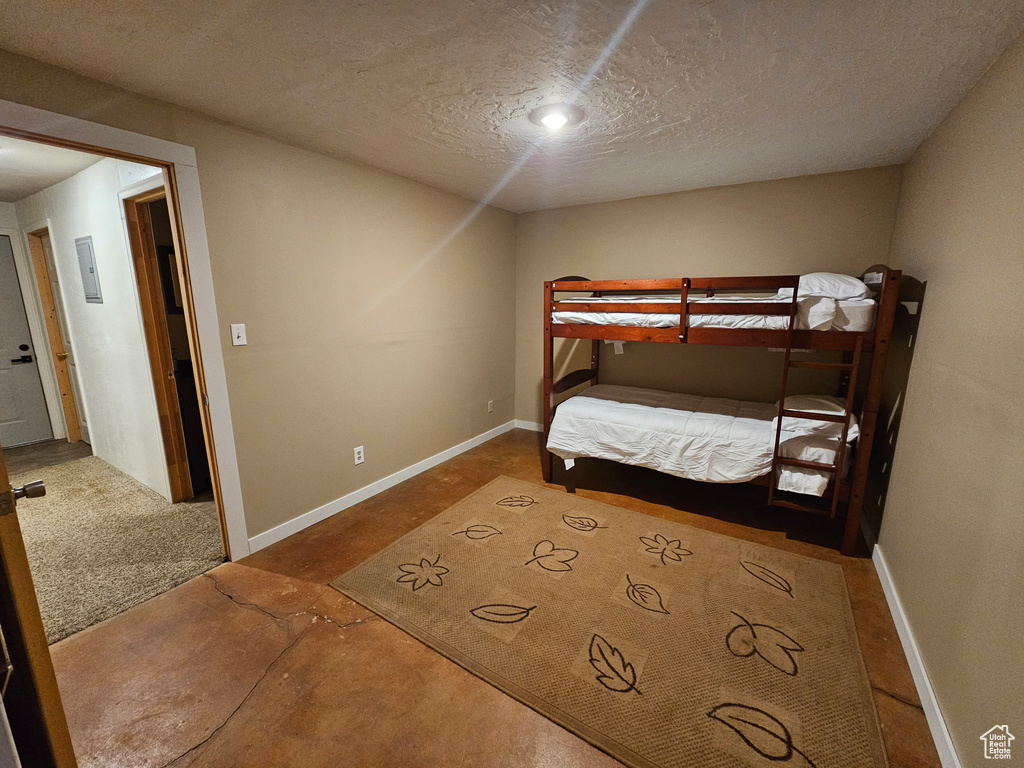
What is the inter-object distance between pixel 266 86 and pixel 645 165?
6.98 feet

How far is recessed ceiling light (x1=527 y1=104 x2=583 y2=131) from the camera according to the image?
1869mm

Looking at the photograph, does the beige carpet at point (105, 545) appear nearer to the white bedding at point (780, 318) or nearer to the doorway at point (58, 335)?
the doorway at point (58, 335)

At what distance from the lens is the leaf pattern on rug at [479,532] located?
8.07ft

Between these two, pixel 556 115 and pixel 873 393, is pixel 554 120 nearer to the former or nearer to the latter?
pixel 556 115

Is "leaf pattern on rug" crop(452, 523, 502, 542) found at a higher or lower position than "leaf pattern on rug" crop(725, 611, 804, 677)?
higher

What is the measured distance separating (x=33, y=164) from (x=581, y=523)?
4160 mm

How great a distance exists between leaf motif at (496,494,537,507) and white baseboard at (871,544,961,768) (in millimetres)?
1857

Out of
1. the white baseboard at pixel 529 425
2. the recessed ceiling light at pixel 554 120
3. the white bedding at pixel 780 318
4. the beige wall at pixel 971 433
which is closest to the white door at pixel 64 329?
the white baseboard at pixel 529 425

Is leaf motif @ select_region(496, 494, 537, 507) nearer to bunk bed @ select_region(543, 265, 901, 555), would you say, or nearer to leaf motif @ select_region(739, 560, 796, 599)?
bunk bed @ select_region(543, 265, 901, 555)

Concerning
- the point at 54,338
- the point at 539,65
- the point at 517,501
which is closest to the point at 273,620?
the point at 517,501

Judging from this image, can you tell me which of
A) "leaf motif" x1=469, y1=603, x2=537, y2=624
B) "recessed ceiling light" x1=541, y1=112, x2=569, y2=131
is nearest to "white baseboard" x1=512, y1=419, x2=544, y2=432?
"leaf motif" x1=469, y1=603, x2=537, y2=624

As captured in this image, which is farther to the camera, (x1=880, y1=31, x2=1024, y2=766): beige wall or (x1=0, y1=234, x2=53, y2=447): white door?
(x1=0, y1=234, x2=53, y2=447): white door

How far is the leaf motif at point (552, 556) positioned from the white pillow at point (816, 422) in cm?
142

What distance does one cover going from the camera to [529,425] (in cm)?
457
